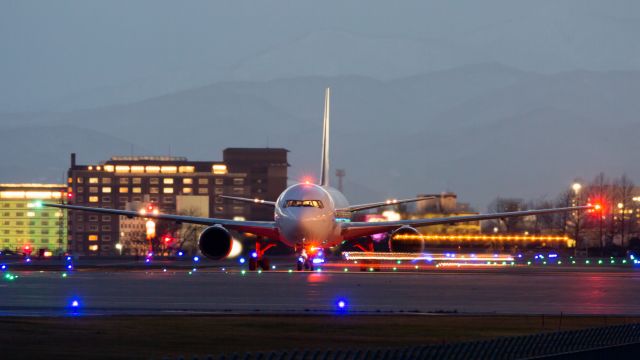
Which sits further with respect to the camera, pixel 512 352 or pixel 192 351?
pixel 192 351

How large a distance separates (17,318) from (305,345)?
7.74 meters

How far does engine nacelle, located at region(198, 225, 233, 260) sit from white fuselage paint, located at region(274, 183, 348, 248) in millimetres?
2960

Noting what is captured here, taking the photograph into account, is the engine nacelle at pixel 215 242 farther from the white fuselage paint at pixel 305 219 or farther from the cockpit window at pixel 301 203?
the cockpit window at pixel 301 203

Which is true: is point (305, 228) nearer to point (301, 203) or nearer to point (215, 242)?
point (301, 203)

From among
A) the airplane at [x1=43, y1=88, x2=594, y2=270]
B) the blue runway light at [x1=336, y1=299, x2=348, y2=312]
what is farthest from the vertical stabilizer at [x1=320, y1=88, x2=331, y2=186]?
the blue runway light at [x1=336, y1=299, x2=348, y2=312]

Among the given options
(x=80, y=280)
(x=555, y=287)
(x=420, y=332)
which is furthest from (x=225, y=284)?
(x=420, y=332)

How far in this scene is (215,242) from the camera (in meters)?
68.4

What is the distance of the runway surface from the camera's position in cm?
3212

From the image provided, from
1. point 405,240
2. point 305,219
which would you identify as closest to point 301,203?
point 305,219

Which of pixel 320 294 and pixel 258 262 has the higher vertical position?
pixel 258 262

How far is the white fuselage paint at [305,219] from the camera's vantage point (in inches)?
2527

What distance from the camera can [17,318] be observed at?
27.2 m

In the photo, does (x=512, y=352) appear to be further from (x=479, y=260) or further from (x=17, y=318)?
(x=479, y=260)

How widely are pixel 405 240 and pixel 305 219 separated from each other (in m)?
9.20
